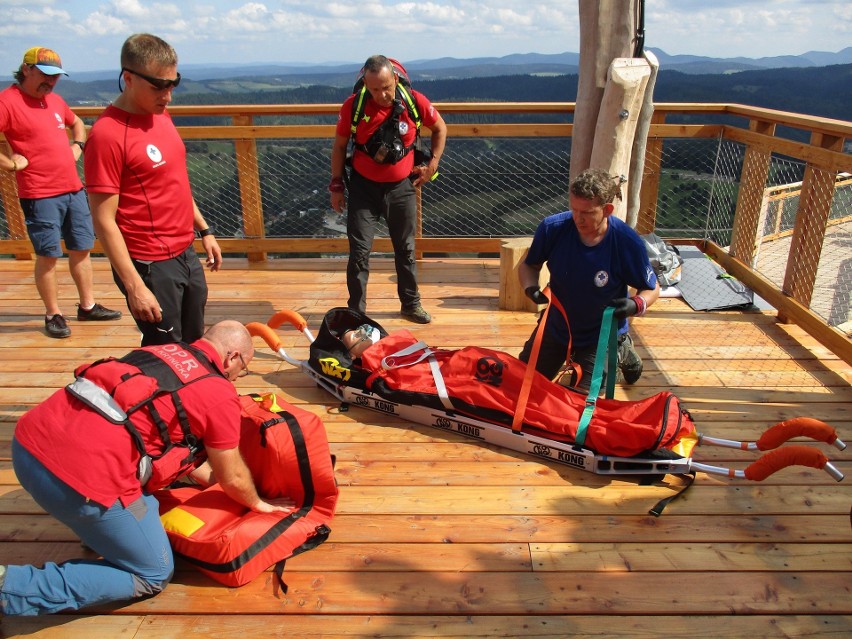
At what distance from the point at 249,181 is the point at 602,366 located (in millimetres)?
3944

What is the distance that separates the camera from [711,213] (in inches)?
230

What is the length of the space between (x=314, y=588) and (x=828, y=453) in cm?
249

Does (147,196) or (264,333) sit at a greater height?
(147,196)

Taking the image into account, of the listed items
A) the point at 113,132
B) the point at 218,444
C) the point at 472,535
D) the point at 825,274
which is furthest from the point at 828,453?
the point at 825,274

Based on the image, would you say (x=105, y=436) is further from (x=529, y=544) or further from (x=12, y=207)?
(x=12, y=207)

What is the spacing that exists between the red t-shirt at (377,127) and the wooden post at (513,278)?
0.97 m

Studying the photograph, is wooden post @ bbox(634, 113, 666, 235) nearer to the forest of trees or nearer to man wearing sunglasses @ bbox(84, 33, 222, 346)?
man wearing sunglasses @ bbox(84, 33, 222, 346)

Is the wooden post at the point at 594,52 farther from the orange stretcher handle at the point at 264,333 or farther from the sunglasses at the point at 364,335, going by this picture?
the orange stretcher handle at the point at 264,333

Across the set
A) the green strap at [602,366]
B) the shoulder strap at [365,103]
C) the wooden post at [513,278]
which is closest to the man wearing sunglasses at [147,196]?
the shoulder strap at [365,103]

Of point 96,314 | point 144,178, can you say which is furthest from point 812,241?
point 96,314

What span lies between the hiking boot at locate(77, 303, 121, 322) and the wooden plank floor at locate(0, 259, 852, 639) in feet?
2.96

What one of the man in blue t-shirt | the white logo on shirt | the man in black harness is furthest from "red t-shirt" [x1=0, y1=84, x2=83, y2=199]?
the man in blue t-shirt

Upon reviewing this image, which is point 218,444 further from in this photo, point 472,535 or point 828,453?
point 828,453

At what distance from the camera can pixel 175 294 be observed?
9.88 feet
